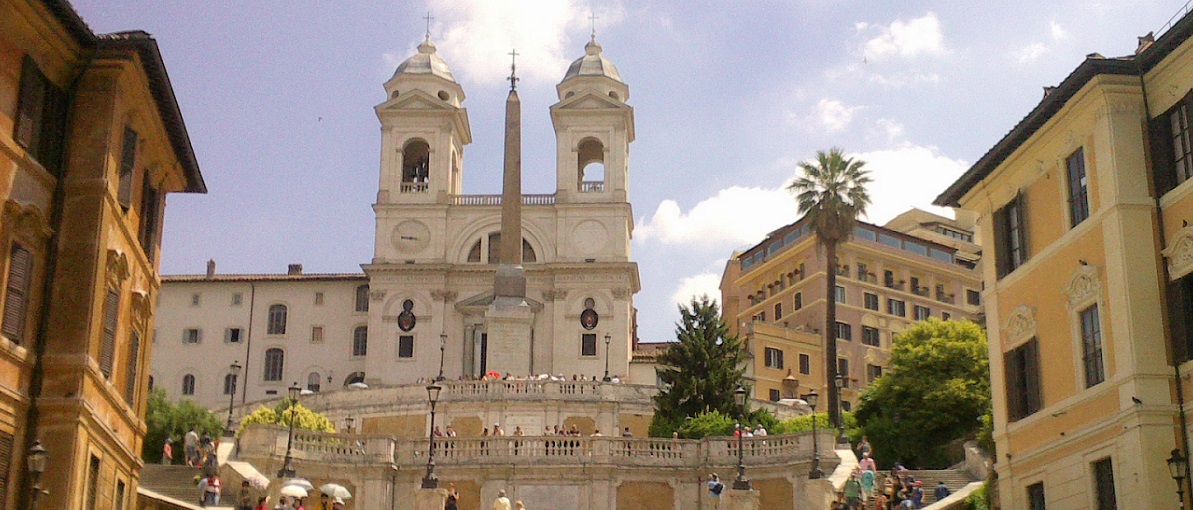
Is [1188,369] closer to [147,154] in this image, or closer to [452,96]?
[147,154]

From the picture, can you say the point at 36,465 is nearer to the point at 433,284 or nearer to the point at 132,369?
the point at 132,369

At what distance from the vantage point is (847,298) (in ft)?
329

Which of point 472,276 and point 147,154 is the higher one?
point 472,276

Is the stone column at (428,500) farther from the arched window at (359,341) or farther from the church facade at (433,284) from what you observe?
the arched window at (359,341)

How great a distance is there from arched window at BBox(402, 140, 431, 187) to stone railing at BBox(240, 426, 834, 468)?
47.0m

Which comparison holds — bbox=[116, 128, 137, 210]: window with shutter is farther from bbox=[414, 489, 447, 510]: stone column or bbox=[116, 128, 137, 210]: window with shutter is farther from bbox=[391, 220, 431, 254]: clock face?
bbox=[391, 220, 431, 254]: clock face

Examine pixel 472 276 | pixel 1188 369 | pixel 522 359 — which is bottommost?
pixel 1188 369

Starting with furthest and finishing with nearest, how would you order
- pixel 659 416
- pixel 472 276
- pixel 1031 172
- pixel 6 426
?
pixel 472 276 < pixel 659 416 < pixel 1031 172 < pixel 6 426

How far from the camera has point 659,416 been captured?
202 feet

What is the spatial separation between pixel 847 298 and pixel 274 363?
3647cm

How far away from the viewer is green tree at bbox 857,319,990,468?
5675 cm

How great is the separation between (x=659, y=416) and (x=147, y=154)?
3539cm

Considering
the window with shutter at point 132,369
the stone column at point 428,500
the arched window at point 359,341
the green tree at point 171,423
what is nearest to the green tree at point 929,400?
the stone column at point 428,500

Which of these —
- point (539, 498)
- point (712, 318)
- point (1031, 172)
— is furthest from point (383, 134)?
point (1031, 172)
